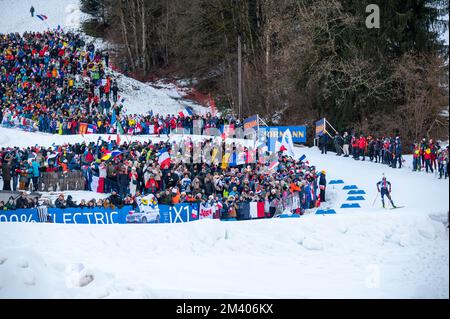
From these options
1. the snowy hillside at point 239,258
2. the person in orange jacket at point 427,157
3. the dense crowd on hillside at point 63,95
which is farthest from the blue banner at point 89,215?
the dense crowd on hillside at point 63,95

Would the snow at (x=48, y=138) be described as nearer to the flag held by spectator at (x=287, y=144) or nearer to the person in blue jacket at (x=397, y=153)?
the flag held by spectator at (x=287, y=144)

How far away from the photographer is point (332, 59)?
3900 cm

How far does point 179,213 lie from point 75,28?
1725 inches

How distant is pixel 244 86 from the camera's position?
44406 mm

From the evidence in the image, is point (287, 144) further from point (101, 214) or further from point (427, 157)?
point (101, 214)

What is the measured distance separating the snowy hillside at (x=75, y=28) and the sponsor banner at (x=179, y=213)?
26.2 meters

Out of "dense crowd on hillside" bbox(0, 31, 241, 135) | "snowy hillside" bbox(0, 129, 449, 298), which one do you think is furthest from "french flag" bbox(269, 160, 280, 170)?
"dense crowd on hillside" bbox(0, 31, 241, 135)

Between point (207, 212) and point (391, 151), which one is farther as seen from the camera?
point (391, 151)

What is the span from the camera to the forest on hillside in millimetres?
35781

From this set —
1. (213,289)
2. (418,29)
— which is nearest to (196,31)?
(418,29)

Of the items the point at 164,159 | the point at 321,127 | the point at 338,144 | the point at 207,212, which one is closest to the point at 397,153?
the point at 338,144

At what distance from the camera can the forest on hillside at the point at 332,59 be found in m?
35.8
